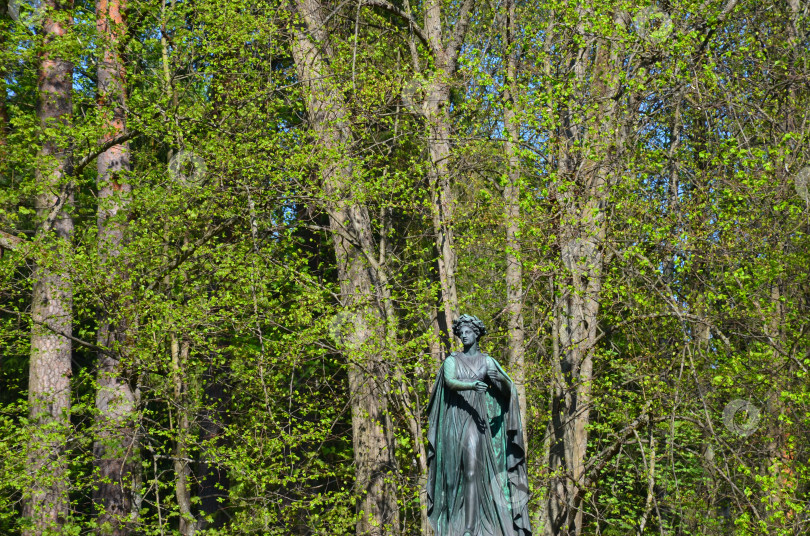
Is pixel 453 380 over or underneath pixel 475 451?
over

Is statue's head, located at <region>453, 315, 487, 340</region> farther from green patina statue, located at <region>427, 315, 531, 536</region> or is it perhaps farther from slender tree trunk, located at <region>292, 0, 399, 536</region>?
slender tree trunk, located at <region>292, 0, 399, 536</region>

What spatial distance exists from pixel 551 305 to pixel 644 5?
4496mm

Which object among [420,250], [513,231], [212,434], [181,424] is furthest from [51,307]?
[513,231]

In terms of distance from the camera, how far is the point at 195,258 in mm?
14328

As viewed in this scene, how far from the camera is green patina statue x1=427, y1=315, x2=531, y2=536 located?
750 cm

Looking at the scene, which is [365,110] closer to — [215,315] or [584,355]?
[215,315]

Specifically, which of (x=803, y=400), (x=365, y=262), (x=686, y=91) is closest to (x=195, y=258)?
(x=365, y=262)

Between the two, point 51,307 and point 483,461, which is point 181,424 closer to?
point 51,307
